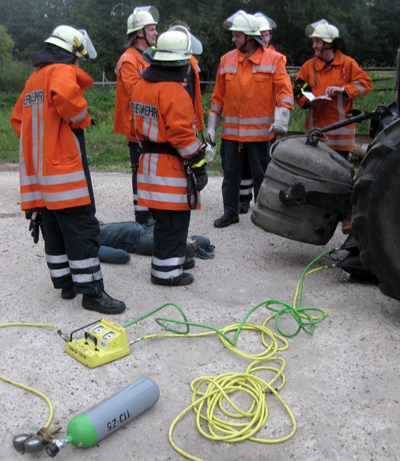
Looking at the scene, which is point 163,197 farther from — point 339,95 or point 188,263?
point 339,95

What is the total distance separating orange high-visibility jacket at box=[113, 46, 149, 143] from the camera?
473 cm

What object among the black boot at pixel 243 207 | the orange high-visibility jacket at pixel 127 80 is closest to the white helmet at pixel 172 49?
the orange high-visibility jacket at pixel 127 80

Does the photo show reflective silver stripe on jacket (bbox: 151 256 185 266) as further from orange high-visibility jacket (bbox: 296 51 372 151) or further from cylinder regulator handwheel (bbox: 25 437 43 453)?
orange high-visibility jacket (bbox: 296 51 372 151)

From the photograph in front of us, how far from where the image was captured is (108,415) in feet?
7.00

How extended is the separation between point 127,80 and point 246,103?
3.88ft

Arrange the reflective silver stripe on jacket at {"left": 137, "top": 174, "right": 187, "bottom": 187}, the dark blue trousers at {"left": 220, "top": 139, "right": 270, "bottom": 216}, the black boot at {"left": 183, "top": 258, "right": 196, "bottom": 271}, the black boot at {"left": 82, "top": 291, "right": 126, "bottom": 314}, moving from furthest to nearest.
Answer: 1. the dark blue trousers at {"left": 220, "top": 139, "right": 270, "bottom": 216}
2. the black boot at {"left": 183, "top": 258, "right": 196, "bottom": 271}
3. the reflective silver stripe on jacket at {"left": 137, "top": 174, "right": 187, "bottom": 187}
4. the black boot at {"left": 82, "top": 291, "right": 126, "bottom": 314}

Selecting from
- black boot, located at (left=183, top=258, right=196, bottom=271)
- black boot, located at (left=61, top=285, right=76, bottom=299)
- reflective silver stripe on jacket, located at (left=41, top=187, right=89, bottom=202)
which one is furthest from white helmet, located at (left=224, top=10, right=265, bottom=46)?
black boot, located at (left=61, top=285, right=76, bottom=299)

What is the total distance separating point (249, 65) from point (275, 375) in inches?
127

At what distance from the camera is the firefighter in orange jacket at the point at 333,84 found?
16.0 feet

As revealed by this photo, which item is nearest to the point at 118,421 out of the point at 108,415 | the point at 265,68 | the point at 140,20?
the point at 108,415

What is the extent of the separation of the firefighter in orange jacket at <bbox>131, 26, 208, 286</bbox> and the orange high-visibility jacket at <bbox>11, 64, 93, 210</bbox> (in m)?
0.49

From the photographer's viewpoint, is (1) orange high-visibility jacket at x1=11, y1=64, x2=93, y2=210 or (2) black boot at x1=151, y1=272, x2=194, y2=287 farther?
(2) black boot at x1=151, y1=272, x2=194, y2=287

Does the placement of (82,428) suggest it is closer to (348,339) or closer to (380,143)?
(348,339)

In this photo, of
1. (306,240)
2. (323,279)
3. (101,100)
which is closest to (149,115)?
(306,240)
